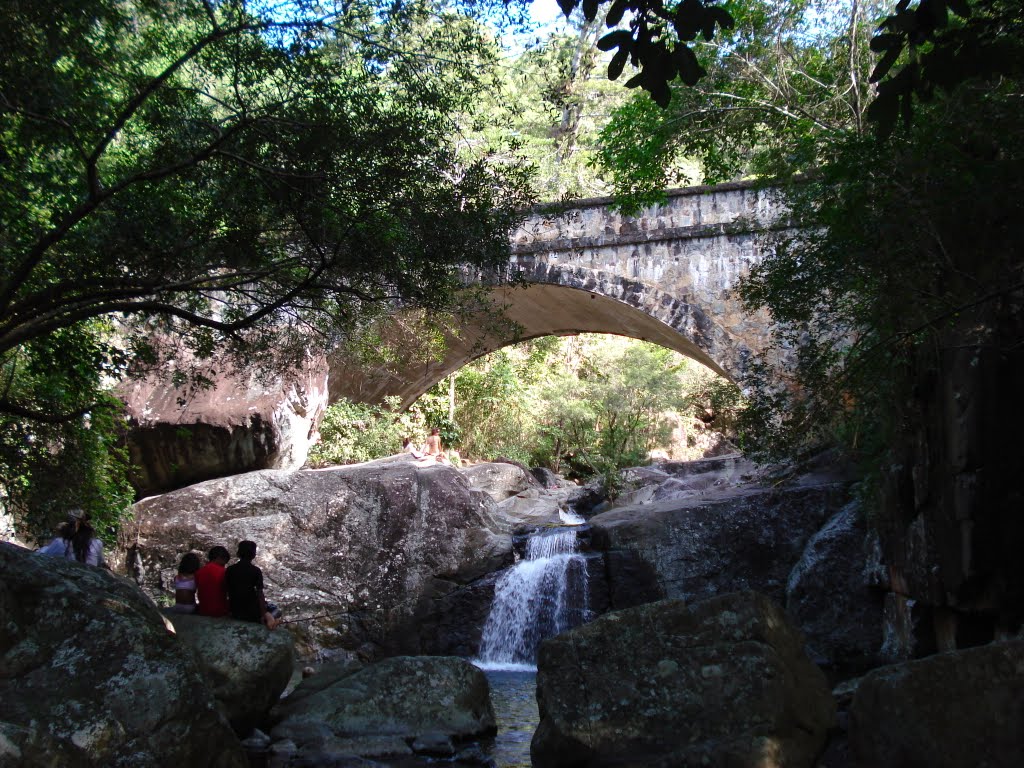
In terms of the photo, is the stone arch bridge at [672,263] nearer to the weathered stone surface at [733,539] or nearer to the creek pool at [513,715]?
the weathered stone surface at [733,539]

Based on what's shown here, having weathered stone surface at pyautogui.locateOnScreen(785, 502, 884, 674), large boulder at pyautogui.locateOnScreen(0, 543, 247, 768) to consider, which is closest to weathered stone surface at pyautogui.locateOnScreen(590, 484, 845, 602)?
weathered stone surface at pyautogui.locateOnScreen(785, 502, 884, 674)

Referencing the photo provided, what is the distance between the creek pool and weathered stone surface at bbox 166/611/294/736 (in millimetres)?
1621

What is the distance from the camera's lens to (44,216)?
6723mm

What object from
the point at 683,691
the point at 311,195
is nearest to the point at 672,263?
the point at 311,195

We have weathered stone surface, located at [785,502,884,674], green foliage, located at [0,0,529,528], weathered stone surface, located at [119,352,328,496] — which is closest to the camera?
green foliage, located at [0,0,529,528]

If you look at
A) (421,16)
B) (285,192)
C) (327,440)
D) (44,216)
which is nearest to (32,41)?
(44,216)

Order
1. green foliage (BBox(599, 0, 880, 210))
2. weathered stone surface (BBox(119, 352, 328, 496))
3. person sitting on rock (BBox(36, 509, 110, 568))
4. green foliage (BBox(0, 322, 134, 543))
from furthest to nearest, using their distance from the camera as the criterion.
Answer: weathered stone surface (BBox(119, 352, 328, 496))
green foliage (BBox(599, 0, 880, 210))
person sitting on rock (BBox(36, 509, 110, 568))
green foliage (BBox(0, 322, 134, 543))

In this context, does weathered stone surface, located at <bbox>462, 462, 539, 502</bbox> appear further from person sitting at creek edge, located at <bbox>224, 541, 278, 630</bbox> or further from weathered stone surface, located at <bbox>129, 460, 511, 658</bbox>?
person sitting at creek edge, located at <bbox>224, 541, 278, 630</bbox>

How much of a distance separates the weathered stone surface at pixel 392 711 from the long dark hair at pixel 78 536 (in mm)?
2360

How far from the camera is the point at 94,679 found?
460cm

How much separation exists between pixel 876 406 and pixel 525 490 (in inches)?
376

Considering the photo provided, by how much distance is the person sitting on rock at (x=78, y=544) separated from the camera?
7.82 m

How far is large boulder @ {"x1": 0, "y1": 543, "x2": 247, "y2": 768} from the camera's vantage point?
4371 mm

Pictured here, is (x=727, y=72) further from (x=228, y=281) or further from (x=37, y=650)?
(x=37, y=650)
